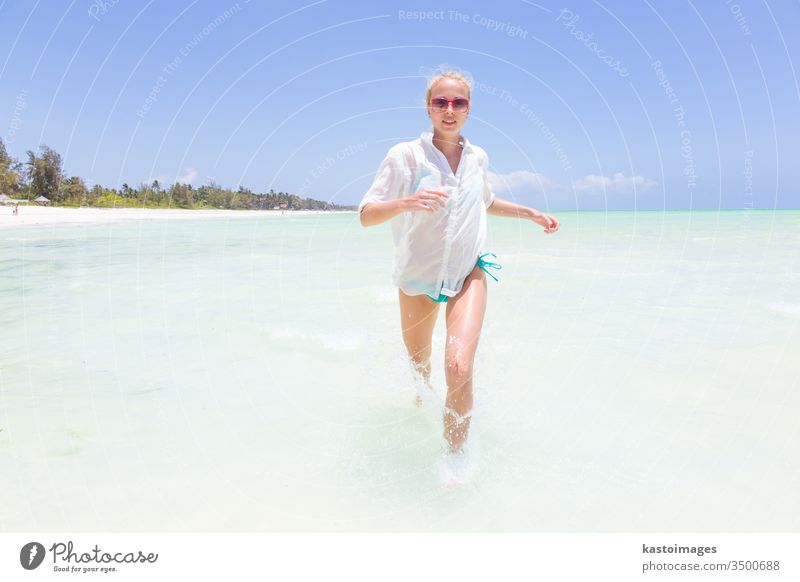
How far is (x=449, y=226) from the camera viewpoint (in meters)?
3.69

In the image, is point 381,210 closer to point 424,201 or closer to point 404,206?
point 404,206

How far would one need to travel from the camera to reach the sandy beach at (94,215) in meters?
38.1

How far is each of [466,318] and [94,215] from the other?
55.5 m

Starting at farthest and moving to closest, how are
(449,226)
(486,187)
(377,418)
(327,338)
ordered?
(327,338) < (377,418) < (486,187) < (449,226)

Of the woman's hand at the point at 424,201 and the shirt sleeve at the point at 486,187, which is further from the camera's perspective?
the shirt sleeve at the point at 486,187

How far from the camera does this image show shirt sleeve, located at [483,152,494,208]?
3938mm

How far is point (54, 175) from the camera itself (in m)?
68.0

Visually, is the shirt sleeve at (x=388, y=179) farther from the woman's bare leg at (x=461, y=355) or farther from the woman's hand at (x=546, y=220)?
the woman's hand at (x=546, y=220)

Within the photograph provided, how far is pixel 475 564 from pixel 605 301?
7663mm

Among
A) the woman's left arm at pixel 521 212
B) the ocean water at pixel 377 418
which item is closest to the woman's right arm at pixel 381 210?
the woman's left arm at pixel 521 212

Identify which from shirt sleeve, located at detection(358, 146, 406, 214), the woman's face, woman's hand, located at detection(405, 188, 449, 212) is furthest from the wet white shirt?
woman's hand, located at detection(405, 188, 449, 212)

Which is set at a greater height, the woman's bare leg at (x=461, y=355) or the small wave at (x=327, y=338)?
the woman's bare leg at (x=461, y=355)

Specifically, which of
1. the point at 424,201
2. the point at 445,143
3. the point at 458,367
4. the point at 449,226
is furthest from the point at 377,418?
the point at 445,143

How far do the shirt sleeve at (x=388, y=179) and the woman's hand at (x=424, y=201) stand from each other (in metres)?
0.32
